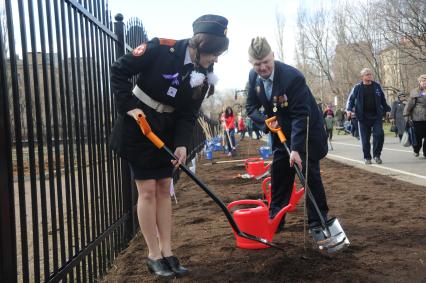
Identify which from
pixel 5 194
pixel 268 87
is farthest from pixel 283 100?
pixel 5 194

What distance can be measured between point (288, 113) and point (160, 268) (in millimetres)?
1731

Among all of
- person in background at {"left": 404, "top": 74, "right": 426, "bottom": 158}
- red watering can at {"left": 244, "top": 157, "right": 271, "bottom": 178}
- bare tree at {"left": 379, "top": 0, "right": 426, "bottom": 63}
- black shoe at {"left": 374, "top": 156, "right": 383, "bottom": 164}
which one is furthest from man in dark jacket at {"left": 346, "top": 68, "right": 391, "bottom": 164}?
bare tree at {"left": 379, "top": 0, "right": 426, "bottom": 63}

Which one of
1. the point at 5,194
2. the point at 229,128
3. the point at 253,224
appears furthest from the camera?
the point at 229,128

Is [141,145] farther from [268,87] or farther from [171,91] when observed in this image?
[268,87]

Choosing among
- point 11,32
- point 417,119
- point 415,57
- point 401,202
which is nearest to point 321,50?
point 415,57

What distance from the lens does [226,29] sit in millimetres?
3111

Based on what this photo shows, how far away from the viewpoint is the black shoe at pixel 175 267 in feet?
10.6

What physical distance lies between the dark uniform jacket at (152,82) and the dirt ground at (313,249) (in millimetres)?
963

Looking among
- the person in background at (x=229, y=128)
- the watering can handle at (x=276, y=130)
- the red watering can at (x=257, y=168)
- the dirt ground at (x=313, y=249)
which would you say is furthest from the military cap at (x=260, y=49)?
the person in background at (x=229, y=128)

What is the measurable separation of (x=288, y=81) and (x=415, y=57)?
81.3 feet

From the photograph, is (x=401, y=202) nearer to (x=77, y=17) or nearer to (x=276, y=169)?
(x=276, y=169)

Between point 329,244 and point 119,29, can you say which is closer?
point 329,244

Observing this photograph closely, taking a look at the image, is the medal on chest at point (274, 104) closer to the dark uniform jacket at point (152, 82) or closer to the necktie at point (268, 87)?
the necktie at point (268, 87)

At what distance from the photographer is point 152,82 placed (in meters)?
3.15
